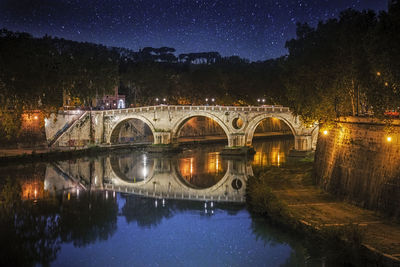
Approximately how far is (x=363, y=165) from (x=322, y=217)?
3.09m

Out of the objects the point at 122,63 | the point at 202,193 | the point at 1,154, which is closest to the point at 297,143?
the point at 202,193

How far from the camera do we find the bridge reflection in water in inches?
955

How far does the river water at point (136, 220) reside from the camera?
1464 centimetres

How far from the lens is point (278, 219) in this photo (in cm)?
1609

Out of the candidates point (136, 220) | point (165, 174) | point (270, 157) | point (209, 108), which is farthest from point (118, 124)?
point (136, 220)

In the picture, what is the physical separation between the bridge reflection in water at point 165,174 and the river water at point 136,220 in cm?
6

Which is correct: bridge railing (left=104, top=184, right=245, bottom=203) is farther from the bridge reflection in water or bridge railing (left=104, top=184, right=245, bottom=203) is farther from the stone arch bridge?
the stone arch bridge

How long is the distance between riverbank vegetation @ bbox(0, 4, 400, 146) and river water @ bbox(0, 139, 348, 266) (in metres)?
5.91

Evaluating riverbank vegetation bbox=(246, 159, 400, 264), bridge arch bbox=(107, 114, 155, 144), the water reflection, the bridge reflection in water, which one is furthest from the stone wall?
bridge arch bbox=(107, 114, 155, 144)

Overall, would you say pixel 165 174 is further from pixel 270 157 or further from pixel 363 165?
pixel 363 165

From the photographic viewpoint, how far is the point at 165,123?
38.3m

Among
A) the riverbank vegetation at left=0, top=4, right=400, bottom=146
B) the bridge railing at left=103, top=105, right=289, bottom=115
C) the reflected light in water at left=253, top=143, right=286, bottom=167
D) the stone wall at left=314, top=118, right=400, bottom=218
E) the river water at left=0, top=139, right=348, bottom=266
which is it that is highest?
the riverbank vegetation at left=0, top=4, right=400, bottom=146

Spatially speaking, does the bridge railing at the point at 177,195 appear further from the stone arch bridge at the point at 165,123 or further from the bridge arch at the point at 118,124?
the bridge arch at the point at 118,124

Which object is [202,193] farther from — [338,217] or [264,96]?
[264,96]
